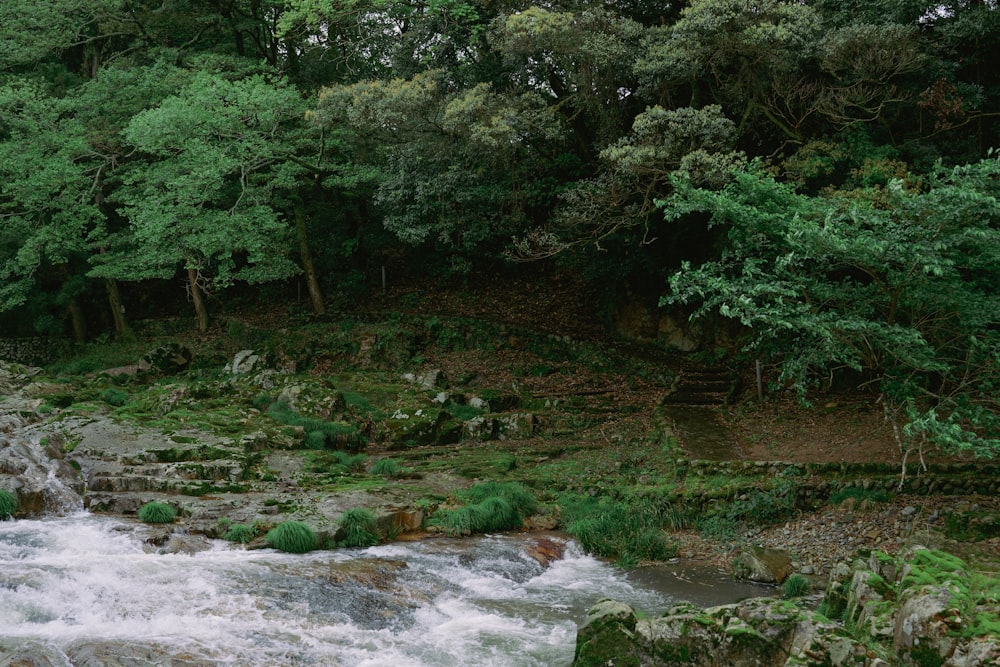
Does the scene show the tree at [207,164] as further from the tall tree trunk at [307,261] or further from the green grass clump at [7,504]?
the green grass clump at [7,504]

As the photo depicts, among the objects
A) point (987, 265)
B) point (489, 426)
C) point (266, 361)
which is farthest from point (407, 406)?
point (987, 265)

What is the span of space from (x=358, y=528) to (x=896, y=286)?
807cm

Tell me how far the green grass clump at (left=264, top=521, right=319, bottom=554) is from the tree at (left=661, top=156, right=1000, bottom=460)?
6086 millimetres

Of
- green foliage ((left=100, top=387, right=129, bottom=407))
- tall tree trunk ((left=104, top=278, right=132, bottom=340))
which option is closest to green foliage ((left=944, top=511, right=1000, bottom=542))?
green foliage ((left=100, top=387, right=129, bottom=407))

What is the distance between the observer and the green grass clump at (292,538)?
10289 mm

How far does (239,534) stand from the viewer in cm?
1050

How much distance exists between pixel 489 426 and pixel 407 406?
206 centimetres

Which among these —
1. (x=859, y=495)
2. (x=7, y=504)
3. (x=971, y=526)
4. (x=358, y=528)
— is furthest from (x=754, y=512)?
(x=7, y=504)

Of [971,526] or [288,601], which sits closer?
[288,601]

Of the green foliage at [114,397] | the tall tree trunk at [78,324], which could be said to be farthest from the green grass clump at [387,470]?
the tall tree trunk at [78,324]

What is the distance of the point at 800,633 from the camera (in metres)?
6.50

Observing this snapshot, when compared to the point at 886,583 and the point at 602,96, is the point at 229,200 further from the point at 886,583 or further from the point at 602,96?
the point at 886,583

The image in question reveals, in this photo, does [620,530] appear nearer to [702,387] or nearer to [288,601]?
[288,601]

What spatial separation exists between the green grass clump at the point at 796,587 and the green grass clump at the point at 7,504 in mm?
10516
